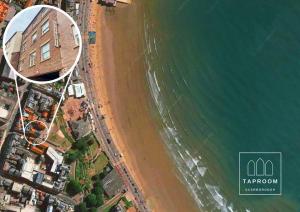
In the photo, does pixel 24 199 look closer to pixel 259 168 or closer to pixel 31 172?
pixel 31 172

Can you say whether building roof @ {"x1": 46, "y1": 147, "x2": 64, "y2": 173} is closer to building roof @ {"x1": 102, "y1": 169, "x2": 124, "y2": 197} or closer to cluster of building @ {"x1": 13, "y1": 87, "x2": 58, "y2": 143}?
cluster of building @ {"x1": 13, "y1": 87, "x2": 58, "y2": 143}

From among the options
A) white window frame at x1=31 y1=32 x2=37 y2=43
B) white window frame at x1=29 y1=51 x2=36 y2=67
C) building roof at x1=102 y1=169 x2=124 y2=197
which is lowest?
building roof at x1=102 y1=169 x2=124 y2=197

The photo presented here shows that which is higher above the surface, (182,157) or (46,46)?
(46,46)

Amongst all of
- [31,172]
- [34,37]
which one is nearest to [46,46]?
[34,37]

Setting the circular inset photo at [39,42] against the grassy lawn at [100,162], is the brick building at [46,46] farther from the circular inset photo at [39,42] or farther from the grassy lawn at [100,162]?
the grassy lawn at [100,162]

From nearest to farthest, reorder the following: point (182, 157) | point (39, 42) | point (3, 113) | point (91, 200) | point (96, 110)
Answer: point (39, 42) → point (3, 113) → point (91, 200) → point (96, 110) → point (182, 157)

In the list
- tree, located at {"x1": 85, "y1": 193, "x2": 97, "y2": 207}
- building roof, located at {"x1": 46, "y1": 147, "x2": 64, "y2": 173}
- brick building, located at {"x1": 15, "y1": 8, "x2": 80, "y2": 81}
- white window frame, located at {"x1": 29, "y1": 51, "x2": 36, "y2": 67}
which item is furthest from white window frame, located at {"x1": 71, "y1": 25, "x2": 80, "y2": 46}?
tree, located at {"x1": 85, "y1": 193, "x2": 97, "y2": 207}

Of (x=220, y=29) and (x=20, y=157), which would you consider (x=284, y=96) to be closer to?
(x=220, y=29)
